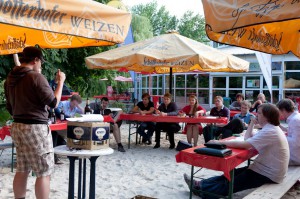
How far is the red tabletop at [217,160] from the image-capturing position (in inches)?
132

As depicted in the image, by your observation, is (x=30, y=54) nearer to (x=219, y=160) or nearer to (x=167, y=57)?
(x=219, y=160)

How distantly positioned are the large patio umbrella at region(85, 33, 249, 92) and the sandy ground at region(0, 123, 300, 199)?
1978 mm

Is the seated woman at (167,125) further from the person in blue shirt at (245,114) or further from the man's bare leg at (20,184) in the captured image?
the man's bare leg at (20,184)

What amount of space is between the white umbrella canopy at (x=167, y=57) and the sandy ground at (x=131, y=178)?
1.98m

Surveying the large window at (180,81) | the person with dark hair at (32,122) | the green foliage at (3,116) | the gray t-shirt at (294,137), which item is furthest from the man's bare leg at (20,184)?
the large window at (180,81)

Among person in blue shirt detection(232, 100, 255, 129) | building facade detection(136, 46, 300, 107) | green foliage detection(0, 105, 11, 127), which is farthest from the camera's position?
building facade detection(136, 46, 300, 107)

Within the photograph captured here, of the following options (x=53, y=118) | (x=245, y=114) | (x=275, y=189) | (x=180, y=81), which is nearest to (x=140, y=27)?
(x=180, y=81)

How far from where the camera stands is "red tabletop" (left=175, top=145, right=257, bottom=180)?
3352mm

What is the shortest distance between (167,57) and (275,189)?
4.09 meters

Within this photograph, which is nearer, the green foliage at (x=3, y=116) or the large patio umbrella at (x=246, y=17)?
the large patio umbrella at (x=246, y=17)

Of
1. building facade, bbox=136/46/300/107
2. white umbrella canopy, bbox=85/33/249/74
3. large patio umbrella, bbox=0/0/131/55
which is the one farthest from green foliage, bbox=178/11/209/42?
Answer: large patio umbrella, bbox=0/0/131/55

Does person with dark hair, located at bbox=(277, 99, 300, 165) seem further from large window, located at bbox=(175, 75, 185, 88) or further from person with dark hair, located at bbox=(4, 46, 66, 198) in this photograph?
large window, located at bbox=(175, 75, 185, 88)

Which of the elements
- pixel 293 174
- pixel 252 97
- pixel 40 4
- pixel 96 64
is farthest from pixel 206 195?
pixel 252 97

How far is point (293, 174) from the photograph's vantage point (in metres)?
4.15
